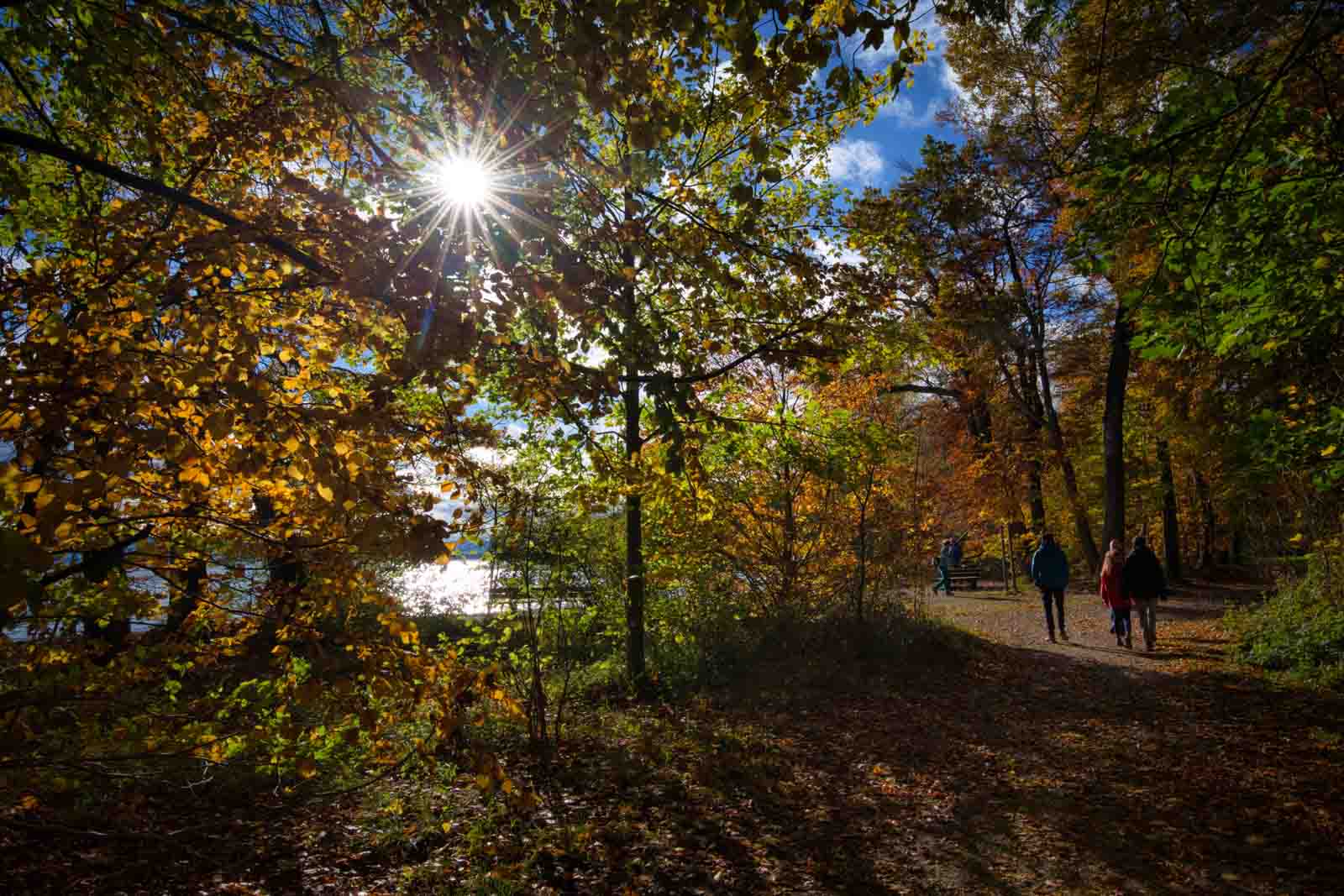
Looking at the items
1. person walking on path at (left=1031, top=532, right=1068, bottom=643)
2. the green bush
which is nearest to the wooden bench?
person walking on path at (left=1031, top=532, right=1068, bottom=643)

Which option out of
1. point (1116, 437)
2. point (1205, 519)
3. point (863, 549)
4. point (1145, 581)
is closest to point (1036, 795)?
point (863, 549)

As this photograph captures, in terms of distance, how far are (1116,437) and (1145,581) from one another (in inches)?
244

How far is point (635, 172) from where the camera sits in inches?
136

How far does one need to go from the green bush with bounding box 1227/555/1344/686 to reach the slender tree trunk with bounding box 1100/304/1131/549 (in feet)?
15.7

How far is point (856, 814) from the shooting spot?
5473 mm

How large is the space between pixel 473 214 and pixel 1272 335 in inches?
253

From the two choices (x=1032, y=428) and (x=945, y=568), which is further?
(x=945, y=568)

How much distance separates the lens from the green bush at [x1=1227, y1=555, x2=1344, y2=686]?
791cm

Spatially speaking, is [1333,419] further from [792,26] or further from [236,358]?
[236,358]

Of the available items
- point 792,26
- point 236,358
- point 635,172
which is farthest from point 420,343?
point 792,26

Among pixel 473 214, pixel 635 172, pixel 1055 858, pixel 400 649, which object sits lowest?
pixel 1055 858

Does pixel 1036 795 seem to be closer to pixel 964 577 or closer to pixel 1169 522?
pixel 964 577

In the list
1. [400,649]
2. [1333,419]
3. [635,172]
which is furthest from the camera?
[1333,419]

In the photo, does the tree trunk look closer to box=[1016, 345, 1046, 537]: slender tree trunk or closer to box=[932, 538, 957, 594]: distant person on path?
box=[932, 538, 957, 594]: distant person on path
